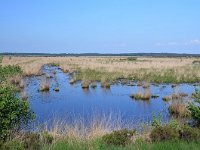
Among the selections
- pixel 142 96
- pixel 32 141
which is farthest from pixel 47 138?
pixel 142 96

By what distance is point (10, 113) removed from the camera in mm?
9695

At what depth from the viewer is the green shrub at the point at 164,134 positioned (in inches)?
395

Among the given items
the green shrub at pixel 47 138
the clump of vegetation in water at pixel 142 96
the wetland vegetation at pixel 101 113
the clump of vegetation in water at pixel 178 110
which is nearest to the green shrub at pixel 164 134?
the wetland vegetation at pixel 101 113

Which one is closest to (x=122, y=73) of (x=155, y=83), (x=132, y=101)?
(x=155, y=83)

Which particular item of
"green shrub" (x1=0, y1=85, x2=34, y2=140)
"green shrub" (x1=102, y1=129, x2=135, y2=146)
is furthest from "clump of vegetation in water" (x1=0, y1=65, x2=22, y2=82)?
"green shrub" (x1=102, y1=129, x2=135, y2=146)

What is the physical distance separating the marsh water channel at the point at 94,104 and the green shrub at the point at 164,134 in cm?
524

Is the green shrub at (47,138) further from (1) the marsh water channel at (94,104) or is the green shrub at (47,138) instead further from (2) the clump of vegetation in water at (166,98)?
(2) the clump of vegetation in water at (166,98)

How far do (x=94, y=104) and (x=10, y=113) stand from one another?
44.6ft

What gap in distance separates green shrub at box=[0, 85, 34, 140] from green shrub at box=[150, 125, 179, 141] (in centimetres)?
346

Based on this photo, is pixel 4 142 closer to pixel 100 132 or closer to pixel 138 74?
pixel 100 132

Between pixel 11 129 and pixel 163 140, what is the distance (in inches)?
159

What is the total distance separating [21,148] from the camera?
9.02 m

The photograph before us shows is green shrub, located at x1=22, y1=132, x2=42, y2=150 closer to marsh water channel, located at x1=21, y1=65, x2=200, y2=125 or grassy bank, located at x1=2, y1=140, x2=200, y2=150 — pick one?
grassy bank, located at x1=2, y1=140, x2=200, y2=150

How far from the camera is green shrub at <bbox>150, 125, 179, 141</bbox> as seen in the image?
10039 millimetres
